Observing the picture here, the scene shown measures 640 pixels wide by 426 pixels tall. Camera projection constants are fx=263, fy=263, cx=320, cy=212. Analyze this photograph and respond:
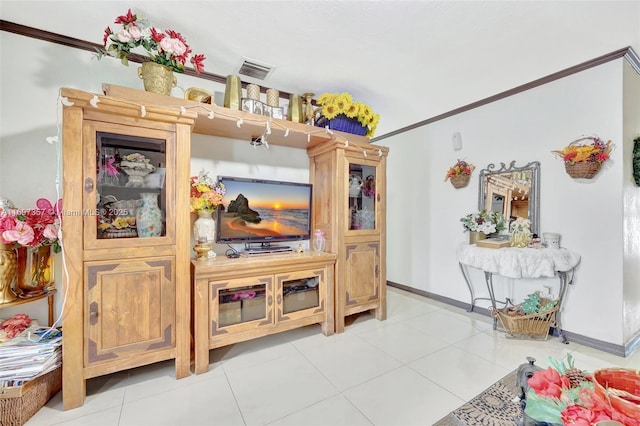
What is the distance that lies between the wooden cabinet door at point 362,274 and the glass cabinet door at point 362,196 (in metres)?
0.22

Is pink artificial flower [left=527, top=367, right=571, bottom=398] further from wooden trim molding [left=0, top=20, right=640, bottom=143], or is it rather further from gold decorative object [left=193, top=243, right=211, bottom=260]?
wooden trim molding [left=0, top=20, right=640, bottom=143]

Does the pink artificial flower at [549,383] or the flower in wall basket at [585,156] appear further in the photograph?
the flower in wall basket at [585,156]

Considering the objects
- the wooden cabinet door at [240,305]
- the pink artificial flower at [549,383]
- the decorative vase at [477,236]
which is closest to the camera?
the pink artificial flower at [549,383]

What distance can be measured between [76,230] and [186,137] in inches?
35.6

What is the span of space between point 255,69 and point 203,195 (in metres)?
1.33

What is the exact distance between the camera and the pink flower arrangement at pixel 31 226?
1.57m

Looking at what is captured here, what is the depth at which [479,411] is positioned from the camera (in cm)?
145

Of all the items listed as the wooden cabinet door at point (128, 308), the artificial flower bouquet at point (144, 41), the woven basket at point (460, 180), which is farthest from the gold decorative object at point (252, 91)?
the woven basket at point (460, 180)

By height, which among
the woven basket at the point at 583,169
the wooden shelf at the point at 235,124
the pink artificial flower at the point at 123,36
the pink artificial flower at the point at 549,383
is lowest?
the pink artificial flower at the point at 549,383

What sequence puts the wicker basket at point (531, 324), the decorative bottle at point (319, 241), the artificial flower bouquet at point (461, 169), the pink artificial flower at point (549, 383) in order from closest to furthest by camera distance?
the pink artificial flower at point (549, 383), the wicker basket at point (531, 324), the decorative bottle at point (319, 241), the artificial flower bouquet at point (461, 169)

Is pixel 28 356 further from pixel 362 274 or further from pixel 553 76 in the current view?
pixel 553 76

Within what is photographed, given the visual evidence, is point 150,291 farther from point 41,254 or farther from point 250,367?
point 250,367

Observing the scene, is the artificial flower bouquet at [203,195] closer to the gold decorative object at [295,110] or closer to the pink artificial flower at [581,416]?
the gold decorative object at [295,110]

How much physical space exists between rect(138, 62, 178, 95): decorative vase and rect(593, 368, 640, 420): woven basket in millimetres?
2682
